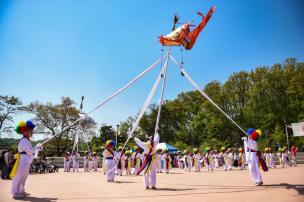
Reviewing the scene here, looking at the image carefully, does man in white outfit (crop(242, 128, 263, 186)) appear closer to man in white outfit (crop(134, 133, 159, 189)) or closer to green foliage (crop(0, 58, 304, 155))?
man in white outfit (crop(134, 133, 159, 189))

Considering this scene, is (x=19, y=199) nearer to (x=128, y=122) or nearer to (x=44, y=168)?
(x=44, y=168)

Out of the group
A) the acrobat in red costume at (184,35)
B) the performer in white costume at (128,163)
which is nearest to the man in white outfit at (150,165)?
the acrobat in red costume at (184,35)

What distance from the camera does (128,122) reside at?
2552 inches

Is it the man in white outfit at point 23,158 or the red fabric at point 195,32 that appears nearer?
the man in white outfit at point 23,158

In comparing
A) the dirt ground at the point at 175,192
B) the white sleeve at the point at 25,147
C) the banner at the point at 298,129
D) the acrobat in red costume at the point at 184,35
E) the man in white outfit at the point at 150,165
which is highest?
the acrobat in red costume at the point at 184,35

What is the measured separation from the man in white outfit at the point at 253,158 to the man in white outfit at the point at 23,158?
8117mm

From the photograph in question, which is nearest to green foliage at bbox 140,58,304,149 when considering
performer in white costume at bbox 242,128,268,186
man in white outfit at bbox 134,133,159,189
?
performer in white costume at bbox 242,128,268,186

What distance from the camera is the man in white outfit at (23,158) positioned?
27.3 ft

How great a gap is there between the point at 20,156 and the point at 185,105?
5437 cm

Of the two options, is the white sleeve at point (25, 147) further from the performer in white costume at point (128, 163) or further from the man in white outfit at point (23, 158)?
the performer in white costume at point (128, 163)

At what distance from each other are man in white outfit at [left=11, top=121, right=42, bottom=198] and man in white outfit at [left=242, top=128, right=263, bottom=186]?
8.12 metres

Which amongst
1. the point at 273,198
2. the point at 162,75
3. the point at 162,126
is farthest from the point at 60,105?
the point at 273,198

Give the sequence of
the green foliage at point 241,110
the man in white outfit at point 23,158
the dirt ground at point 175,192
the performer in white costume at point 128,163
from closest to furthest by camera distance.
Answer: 1. the dirt ground at point 175,192
2. the man in white outfit at point 23,158
3. the performer in white costume at point 128,163
4. the green foliage at point 241,110

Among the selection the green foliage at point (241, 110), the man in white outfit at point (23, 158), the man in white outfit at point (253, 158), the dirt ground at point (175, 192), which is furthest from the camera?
the green foliage at point (241, 110)
